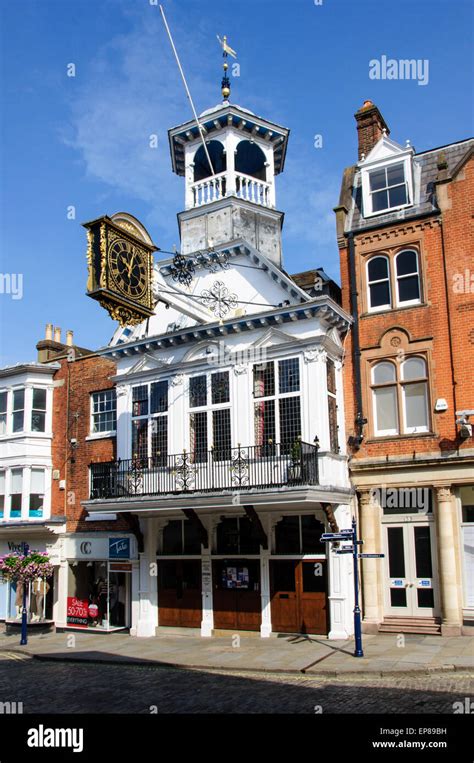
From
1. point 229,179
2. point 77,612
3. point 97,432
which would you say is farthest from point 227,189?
point 77,612

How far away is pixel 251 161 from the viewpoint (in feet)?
81.5

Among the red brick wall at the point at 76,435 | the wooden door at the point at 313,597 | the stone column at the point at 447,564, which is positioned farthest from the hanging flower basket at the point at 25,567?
the stone column at the point at 447,564

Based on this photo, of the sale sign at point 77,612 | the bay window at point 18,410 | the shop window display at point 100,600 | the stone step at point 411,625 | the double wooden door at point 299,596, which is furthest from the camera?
the bay window at point 18,410

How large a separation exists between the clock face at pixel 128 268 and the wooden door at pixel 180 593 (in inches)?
341

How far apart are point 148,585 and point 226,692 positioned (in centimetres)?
832

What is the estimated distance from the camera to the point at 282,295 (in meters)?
20.4

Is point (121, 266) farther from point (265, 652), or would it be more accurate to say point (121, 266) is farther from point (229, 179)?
point (265, 652)

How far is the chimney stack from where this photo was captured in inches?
882

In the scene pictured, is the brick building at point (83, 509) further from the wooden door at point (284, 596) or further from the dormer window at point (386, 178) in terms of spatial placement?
the dormer window at point (386, 178)

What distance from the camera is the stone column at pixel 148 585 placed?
21422mm
